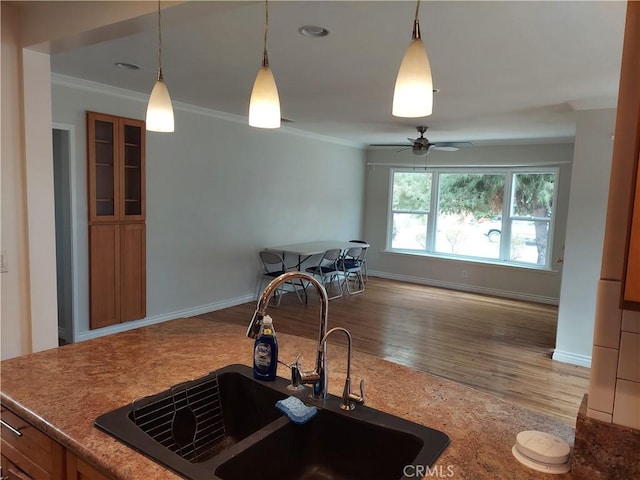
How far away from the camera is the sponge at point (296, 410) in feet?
4.23

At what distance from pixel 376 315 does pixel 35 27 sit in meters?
4.52

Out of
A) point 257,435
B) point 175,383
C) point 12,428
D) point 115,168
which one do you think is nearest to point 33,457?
point 12,428

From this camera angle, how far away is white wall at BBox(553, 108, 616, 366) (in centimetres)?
394

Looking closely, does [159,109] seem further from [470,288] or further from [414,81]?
[470,288]

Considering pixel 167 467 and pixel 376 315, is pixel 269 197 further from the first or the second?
pixel 167 467

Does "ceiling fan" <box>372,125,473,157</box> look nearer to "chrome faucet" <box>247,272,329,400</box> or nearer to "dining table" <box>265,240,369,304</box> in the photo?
"dining table" <box>265,240,369,304</box>

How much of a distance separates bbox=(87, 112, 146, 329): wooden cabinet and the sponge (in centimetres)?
344

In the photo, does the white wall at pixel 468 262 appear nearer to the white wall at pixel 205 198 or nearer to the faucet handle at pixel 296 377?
the white wall at pixel 205 198

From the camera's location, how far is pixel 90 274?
4.11m

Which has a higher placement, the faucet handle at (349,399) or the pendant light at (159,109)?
the pendant light at (159,109)

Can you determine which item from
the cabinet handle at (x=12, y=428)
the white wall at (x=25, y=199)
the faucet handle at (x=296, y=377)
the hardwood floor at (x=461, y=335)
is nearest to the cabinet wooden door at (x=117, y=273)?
the hardwood floor at (x=461, y=335)

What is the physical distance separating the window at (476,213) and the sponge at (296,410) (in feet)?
20.7

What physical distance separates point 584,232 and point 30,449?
4.41m

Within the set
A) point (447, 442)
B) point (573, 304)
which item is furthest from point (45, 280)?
point (573, 304)
